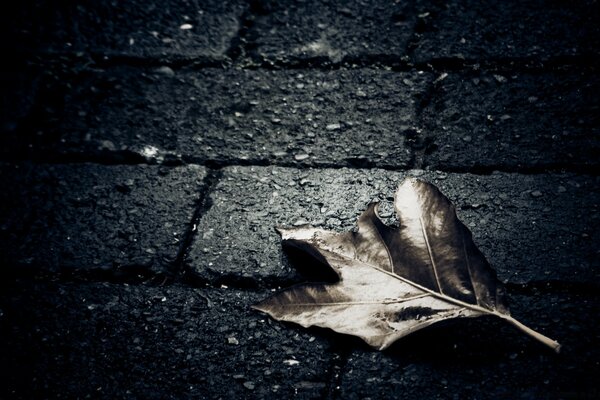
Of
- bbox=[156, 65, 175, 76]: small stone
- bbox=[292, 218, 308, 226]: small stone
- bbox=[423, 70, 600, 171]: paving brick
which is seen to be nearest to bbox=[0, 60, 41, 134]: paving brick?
bbox=[156, 65, 175, 76]: small stone

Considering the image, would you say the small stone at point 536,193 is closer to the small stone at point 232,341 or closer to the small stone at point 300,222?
the small stone at point 300,222

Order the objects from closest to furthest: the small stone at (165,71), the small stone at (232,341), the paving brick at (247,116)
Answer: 1. the small stone at (232,341)
2. the paving brick at (247,116)
3. the small stone at (165,71)

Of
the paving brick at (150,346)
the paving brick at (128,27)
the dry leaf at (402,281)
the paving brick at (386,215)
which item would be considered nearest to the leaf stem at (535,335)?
the dry leaf at (402,281)

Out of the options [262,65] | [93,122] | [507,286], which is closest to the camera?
[507,286]

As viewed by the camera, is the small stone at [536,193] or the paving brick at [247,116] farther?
the paving brick at [247,116]

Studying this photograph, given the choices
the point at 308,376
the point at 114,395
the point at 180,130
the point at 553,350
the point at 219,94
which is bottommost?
the point at 114,395

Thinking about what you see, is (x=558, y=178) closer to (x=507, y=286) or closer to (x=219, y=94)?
(x=507, y=286)

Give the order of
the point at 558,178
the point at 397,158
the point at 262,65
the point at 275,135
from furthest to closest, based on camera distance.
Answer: the point at 262,65
the point at 275,135
the point at 397,158
the point at 558,178

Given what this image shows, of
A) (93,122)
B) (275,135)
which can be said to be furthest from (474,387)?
(93,122)

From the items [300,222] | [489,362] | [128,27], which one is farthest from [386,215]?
[128,27]
